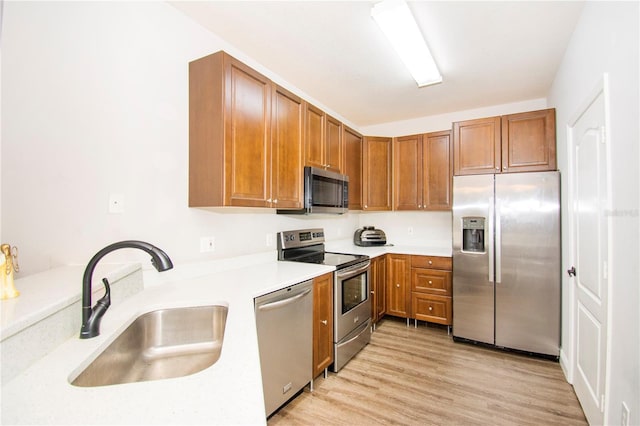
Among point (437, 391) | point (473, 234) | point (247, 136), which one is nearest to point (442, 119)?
point (473, 234)

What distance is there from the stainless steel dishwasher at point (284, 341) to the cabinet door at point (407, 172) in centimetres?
215

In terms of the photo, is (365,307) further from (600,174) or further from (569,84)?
(569,84)

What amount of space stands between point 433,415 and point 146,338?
183cm

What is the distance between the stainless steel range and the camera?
7.88 ft

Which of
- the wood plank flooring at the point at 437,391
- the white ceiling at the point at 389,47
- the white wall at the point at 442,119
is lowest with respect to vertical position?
the wood plank flooring at the point at 437,391

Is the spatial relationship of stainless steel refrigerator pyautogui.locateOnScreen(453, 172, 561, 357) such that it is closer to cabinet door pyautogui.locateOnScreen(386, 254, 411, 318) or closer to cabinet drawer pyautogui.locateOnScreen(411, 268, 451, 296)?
cabinet drawer pyautogui.locateOnScreen(411, 268, 451, 296)

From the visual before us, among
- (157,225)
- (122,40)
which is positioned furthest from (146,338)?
(122,40)

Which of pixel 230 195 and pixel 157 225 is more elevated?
pixel 230 195

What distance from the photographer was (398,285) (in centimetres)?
344

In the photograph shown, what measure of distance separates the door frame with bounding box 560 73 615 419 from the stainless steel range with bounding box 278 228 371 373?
162cm

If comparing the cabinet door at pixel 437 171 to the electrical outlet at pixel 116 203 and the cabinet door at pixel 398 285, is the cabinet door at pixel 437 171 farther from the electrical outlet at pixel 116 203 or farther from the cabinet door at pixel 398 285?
the electrical outlet at pixel 116 203

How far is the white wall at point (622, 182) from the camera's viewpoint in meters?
1.21

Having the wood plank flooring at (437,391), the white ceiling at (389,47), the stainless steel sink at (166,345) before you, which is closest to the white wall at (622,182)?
the white ceiling at (389,47)

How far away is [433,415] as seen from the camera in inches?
74.4
